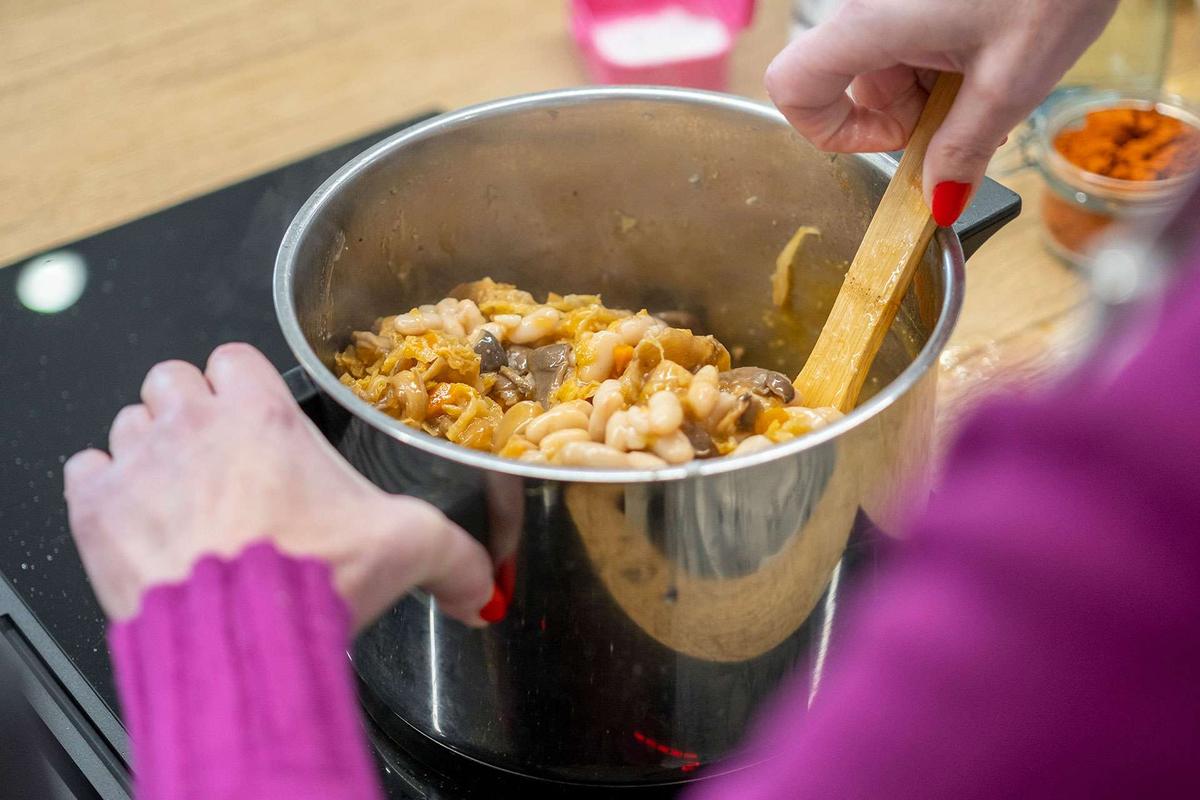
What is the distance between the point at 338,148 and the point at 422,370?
1.62 ft

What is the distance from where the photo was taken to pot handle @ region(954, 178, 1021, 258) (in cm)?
83

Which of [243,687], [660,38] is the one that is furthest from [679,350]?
[660,38]

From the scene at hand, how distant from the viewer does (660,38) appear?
1440 millimetres

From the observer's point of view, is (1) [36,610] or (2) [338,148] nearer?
(1) [36,610]

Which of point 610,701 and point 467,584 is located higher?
point 467,584

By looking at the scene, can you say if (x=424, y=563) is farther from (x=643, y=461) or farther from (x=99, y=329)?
(x=99, y=329)

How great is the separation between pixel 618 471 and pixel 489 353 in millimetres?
355

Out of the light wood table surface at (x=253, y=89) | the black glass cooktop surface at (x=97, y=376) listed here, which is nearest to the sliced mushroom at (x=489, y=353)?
the black glass cooktop surface at (x=97, y=376)

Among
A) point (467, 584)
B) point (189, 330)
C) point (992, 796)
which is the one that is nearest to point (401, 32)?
point (189, 330)

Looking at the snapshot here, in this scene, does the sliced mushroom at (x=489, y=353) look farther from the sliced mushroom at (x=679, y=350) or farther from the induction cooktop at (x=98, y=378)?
the induction cooktop at (x=98, y=378)

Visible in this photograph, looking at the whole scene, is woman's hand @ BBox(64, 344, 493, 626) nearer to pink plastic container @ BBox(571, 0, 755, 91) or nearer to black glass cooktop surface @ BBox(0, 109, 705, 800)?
black glass cooktop surface @ BBox(0, 109, 705, 800)

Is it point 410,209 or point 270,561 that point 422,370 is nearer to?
point 410,209

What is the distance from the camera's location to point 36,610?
870 mm

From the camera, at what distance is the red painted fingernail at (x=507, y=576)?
653mm
